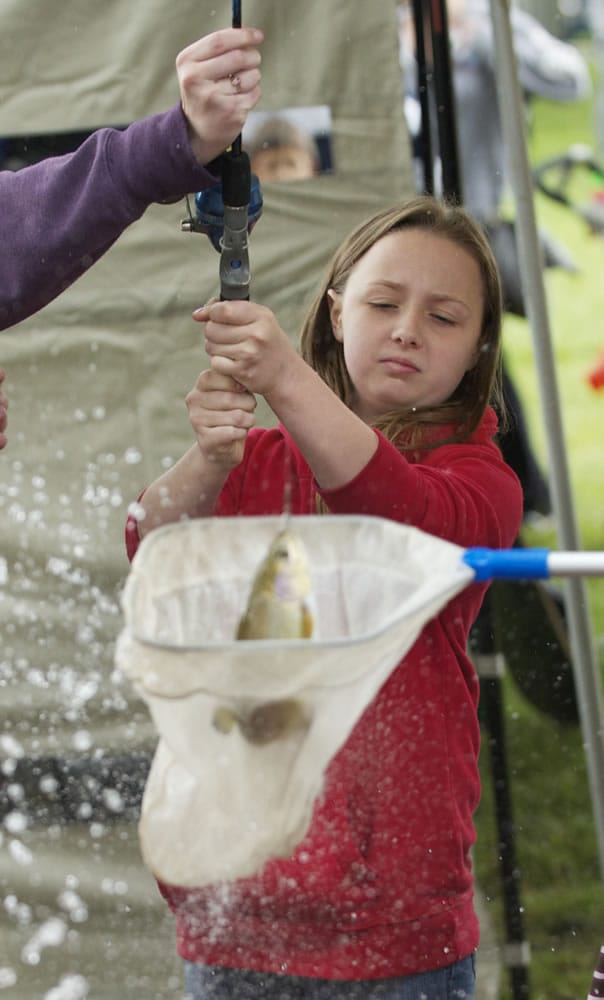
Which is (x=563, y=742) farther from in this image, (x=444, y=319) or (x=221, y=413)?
(x=221, y=413)

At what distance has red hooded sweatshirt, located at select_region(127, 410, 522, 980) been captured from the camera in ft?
5.01

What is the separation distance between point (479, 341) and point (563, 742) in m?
2.61

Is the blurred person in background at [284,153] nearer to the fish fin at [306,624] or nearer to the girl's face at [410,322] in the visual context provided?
the girl's face at [410,322]

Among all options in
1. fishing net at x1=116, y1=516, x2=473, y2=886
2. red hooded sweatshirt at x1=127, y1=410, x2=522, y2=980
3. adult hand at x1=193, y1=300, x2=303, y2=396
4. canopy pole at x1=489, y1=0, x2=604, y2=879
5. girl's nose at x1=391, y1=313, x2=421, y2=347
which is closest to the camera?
fishing net at x1=116, y1=516, x2=473, y2=886

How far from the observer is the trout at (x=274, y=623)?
1.27 metres

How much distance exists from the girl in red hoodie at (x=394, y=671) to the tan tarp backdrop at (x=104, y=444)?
3.12 ft

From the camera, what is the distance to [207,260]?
2664 mm

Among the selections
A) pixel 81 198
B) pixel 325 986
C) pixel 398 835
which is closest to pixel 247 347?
pixel 81 198

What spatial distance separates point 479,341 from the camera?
5.80 feet

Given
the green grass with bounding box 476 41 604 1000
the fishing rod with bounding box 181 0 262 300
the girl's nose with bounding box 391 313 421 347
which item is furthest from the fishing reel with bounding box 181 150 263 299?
the green grass with bounding box 476 41 604 1000

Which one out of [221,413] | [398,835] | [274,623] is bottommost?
[398,835]

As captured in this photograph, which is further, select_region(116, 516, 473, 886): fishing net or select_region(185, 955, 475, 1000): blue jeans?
select_region(185, 955, 475, 1000): blue jeans

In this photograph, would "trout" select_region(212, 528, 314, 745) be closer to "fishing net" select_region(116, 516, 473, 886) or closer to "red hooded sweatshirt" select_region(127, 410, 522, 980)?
"fishing net" select_region(116, 516, 473, 886)

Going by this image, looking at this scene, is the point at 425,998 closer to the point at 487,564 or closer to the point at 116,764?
the point at 487,564
